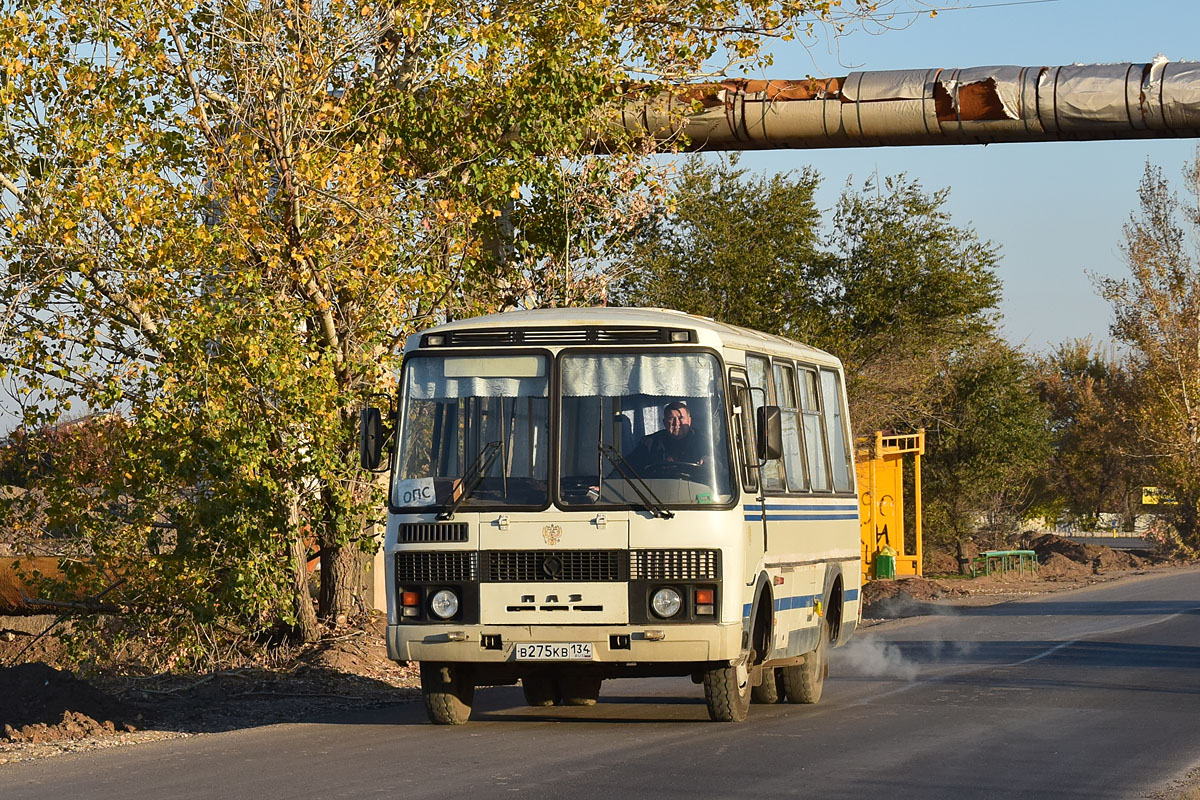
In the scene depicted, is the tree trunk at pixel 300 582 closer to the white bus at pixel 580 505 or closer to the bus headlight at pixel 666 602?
the white bus at pixel 580 505

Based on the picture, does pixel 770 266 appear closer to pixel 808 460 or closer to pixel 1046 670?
pixel 1046 670

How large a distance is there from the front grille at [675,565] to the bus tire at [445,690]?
1689 millimetres

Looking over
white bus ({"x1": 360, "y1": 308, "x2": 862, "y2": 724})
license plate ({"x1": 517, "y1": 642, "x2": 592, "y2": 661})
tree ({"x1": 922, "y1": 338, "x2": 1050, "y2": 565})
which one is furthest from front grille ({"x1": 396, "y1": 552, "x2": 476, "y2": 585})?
tree ({"x1": 922, "y1": 338, "x2": 1050, "y2": 565})

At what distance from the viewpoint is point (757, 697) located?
15.3 m

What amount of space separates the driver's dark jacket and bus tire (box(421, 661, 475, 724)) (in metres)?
2.09

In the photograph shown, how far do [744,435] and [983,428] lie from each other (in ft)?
128

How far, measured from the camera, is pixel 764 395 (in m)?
13.7

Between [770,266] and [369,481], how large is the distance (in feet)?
73.5

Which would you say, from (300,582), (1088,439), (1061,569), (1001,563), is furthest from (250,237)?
(1088,439)

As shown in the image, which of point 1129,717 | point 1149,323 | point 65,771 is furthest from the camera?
point 1149,323

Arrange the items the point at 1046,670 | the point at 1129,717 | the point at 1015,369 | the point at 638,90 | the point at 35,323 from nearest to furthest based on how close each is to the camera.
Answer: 1. the point at 1129,717
2. the point at 35,323
3. the point at 1046,670
4. the point at 638,90
5. the point at 1015,369

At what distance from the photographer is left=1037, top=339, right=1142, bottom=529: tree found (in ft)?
221

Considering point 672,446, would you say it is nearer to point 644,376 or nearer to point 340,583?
point 644,376

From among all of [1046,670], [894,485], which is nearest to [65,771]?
[1046,670]
